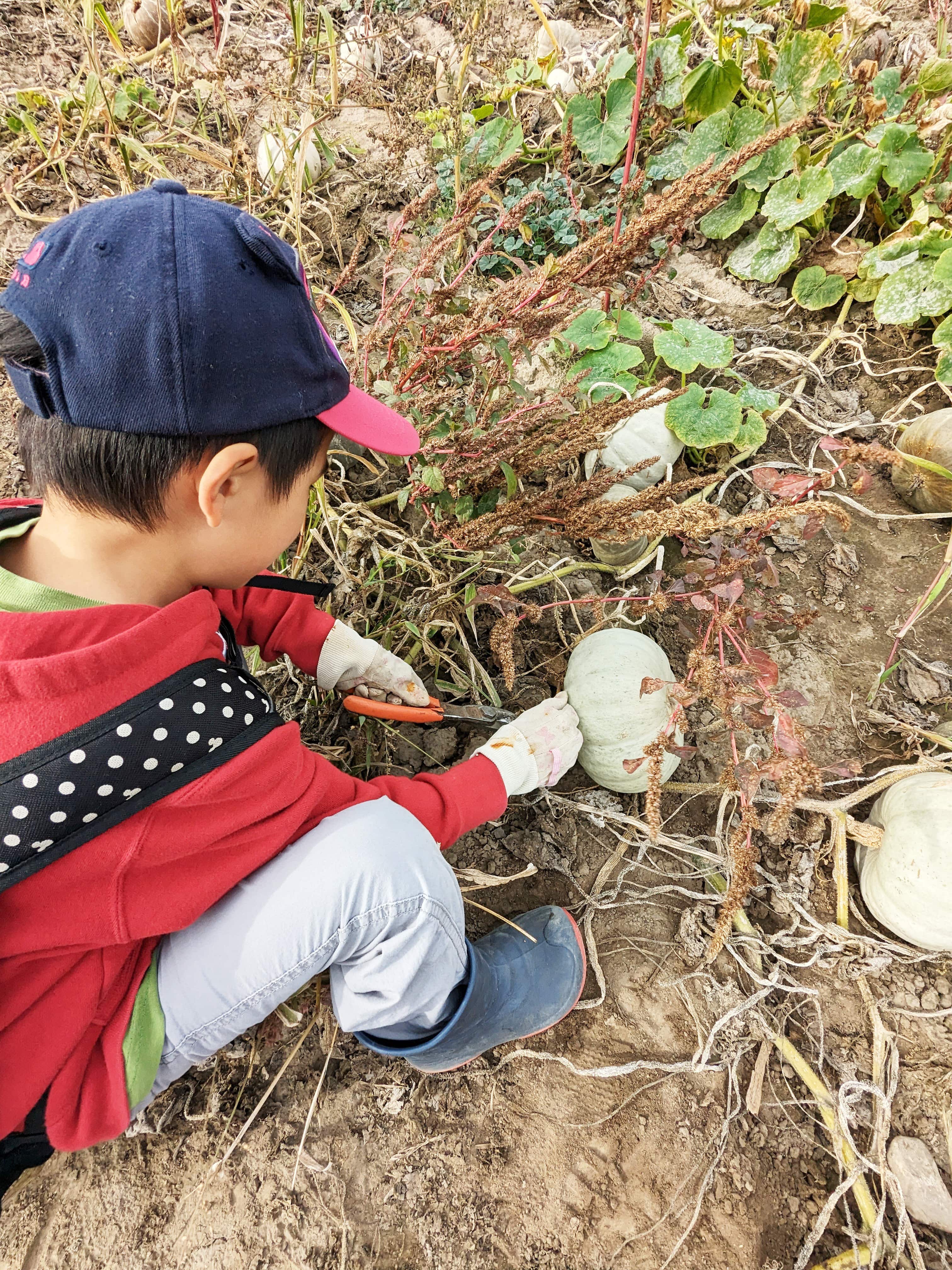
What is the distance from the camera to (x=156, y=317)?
860 millimetres

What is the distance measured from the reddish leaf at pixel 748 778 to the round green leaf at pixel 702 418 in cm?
90

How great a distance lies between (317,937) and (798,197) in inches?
92.1

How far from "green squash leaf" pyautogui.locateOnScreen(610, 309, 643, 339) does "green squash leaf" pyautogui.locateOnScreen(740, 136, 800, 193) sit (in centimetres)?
70

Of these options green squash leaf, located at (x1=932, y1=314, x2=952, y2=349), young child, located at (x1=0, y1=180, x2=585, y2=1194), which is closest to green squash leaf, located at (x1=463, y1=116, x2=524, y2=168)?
green squash leaf, located at (x1=932, y1=314, x2=952, y2=349)

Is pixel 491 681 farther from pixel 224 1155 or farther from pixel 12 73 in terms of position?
pixel 12 73

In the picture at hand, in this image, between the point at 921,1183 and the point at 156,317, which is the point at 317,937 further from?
the point at 921,1183

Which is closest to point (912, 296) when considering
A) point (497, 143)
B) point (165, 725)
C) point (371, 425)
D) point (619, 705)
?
point (497, 143)

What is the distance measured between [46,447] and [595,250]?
3.06 ft

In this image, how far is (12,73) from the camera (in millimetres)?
2686

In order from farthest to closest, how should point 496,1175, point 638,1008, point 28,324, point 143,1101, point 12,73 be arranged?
point 12,73 → point 638,1008 → point 496,1175 → point 143,1101 → point 28,324

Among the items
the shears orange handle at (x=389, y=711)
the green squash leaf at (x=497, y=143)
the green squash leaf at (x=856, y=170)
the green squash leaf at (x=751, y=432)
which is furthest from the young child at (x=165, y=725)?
the green squash leaf at (x=856, y=170)

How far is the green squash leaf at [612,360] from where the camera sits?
1.73m

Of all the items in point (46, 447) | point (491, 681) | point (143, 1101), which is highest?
point (46, 447)

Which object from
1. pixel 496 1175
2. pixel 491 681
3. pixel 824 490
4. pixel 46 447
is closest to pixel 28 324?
pixel 46 447
